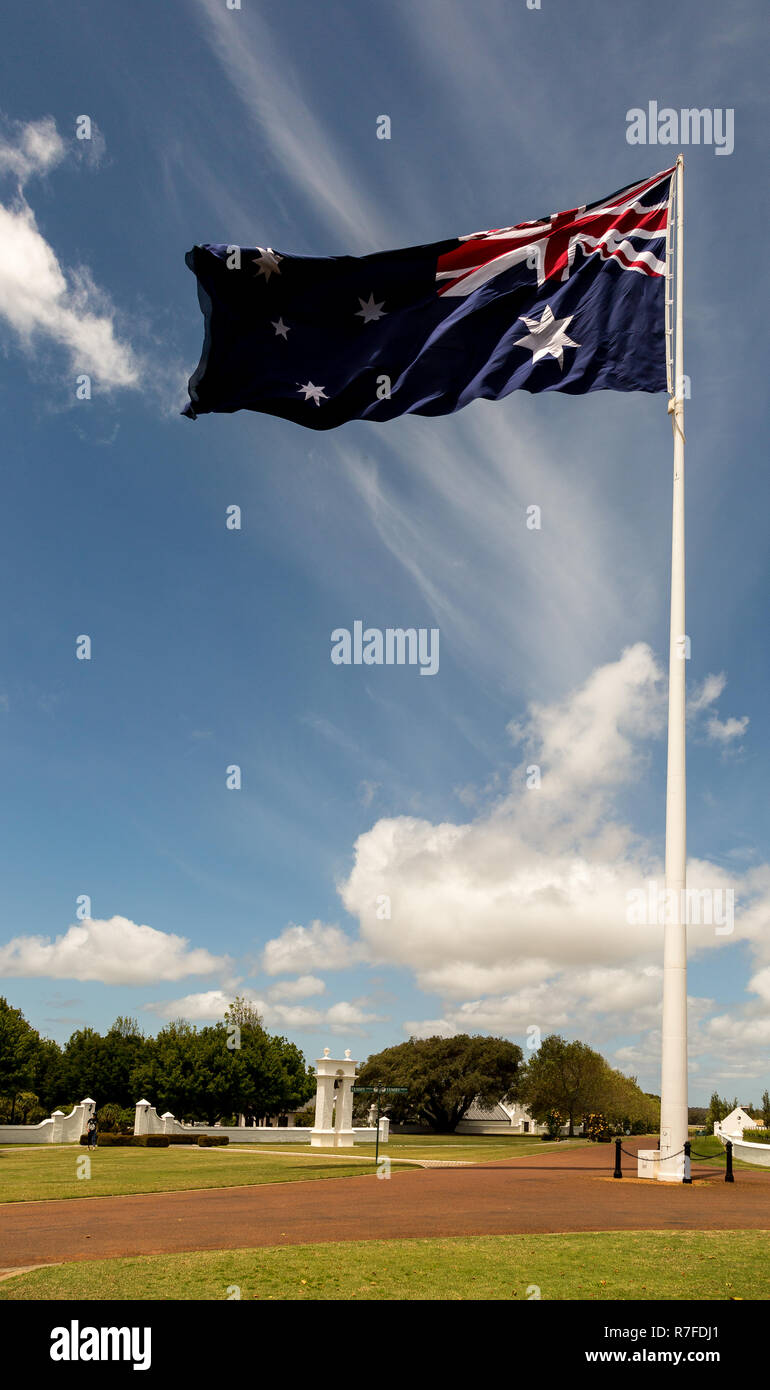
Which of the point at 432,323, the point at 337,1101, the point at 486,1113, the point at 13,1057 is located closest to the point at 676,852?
the point at 432,323

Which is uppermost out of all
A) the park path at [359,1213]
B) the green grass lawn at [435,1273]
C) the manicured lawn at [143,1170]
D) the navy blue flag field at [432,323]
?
the navy blue flag field at [432,323]

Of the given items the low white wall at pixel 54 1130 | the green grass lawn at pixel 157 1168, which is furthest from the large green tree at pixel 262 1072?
the green grass lawn at pixel 157 1168

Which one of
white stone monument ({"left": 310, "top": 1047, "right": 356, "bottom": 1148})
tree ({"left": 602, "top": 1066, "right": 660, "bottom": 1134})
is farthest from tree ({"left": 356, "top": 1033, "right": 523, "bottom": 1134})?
white stone monument ({"left": 310, "top": 1047, "right": 356, "bottom": 1148})

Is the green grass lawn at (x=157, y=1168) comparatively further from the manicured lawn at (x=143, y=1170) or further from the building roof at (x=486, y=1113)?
the building roof at (x=486, y=1113)

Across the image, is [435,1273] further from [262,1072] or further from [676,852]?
[262,1072]

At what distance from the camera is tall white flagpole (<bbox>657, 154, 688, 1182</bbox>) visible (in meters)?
18.4

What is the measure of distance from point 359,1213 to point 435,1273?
5.93 metres

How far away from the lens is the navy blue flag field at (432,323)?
17.6 m

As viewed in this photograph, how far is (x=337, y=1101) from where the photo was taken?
1704 inches

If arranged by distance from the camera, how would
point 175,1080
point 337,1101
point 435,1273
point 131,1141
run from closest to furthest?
point 435,1273 → point 131,1141 → point 337,1101 → point 175,1080

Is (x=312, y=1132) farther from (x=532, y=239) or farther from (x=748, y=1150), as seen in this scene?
(x=532, y=239)

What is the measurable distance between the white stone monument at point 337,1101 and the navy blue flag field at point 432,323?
32093 mm
